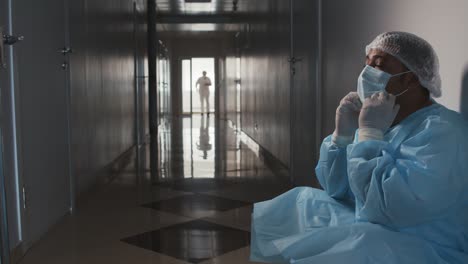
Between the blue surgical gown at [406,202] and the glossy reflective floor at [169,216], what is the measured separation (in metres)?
1.17

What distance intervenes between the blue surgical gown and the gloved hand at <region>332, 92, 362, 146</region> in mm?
150

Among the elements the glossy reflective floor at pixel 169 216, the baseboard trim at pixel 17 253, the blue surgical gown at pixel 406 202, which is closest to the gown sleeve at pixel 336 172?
the blue surgical gown at pixel 406 202

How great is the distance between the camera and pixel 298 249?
4.33 feet

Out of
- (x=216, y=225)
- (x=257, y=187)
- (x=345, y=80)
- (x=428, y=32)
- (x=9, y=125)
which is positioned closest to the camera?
(x=428, y=32)

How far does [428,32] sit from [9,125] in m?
1.80

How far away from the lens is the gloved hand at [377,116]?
136 centimetres

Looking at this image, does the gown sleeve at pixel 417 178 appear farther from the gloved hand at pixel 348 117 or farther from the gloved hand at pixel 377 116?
the gloved hand at pixel 348 117

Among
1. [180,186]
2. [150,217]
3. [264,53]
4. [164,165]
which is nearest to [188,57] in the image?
[264,53]

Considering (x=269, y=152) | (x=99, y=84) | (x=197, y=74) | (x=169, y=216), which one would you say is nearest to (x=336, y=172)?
(x=169, y=216)

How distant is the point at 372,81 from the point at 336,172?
349 mm

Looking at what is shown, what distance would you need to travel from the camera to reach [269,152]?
599 cm

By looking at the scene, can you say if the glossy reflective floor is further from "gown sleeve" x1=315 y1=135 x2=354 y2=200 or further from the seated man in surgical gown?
the seated man in surgical gown

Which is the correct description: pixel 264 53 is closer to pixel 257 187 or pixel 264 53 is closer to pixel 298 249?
pixel 257 187

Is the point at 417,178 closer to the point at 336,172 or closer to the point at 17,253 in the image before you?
the point at 336,172
